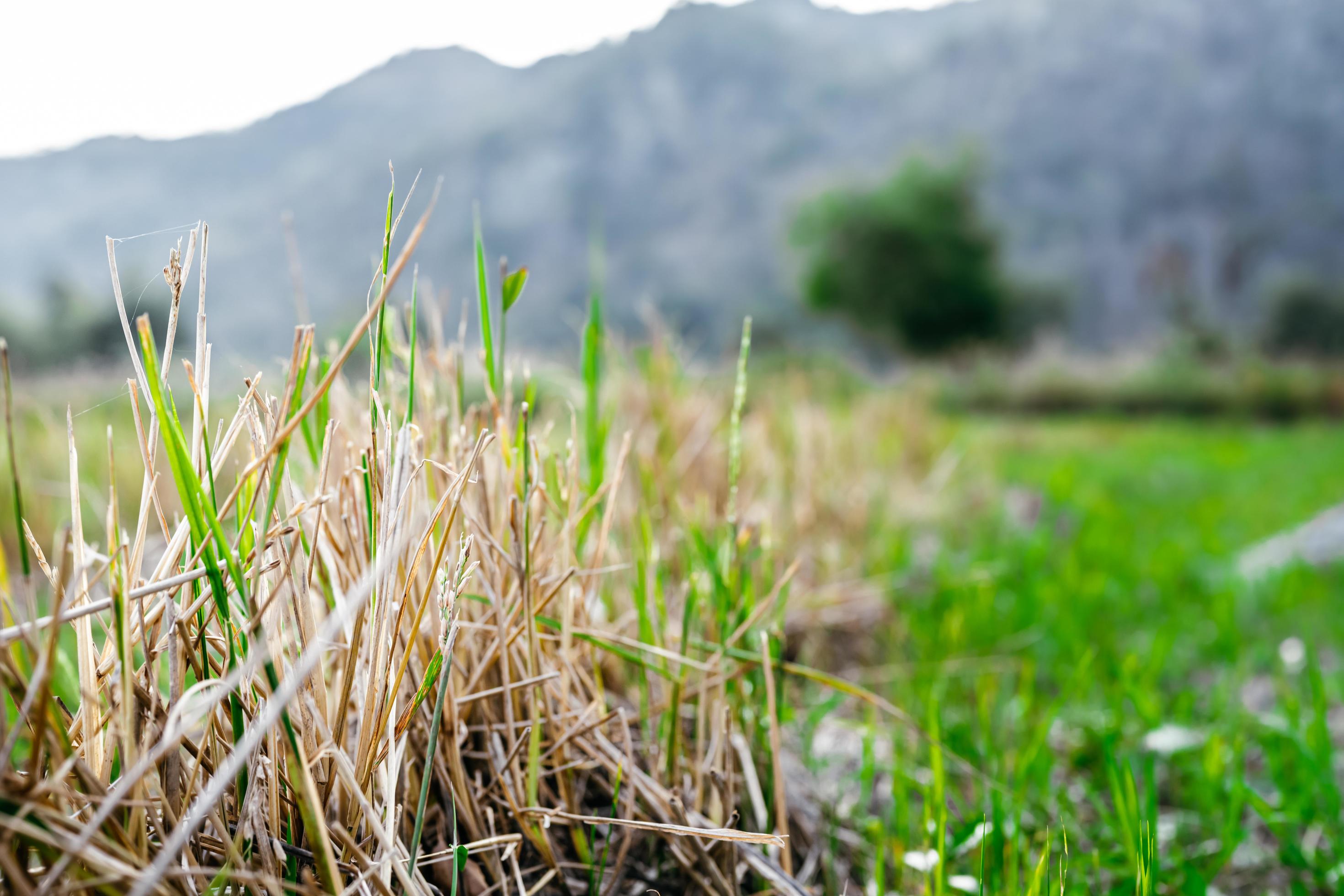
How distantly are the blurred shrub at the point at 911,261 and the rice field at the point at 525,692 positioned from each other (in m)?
18.4

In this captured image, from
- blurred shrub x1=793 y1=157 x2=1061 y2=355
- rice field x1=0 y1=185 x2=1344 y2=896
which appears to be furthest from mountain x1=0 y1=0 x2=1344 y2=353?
rice field x1=0 y1=185 x2=1344 y2=896

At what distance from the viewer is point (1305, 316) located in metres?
20.7

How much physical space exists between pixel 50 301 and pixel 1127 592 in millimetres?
28582

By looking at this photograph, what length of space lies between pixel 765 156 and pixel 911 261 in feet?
153

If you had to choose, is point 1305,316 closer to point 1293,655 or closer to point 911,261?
point 911,261

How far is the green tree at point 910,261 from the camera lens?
62.1 ft

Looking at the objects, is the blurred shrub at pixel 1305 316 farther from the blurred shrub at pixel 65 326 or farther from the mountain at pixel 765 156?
the blurred shrub at pixel 65 326

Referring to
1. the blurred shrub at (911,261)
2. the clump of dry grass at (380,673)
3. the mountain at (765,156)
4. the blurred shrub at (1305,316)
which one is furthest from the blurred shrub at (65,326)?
the blurred shrub at (1305,316)

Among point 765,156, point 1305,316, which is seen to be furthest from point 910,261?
point 765,156

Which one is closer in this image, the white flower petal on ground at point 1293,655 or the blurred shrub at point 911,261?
the white flower petal on ground at point 1293,655

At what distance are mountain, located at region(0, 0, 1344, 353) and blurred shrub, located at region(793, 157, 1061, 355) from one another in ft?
32.2

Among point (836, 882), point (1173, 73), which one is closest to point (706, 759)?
point (836, 882)

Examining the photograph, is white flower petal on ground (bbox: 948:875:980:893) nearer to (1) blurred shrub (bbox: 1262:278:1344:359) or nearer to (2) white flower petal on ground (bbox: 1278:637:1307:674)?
(2) white flower petal on ground (bbox: 1278:637:1307:674)

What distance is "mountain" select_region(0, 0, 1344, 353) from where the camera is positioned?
41.8 metres
